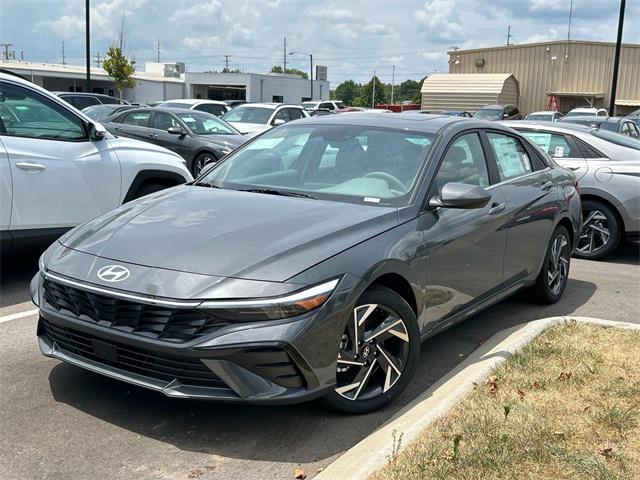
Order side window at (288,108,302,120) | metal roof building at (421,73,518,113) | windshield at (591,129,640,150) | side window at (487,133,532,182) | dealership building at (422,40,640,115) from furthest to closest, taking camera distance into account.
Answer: dealership building at (422,40,640,115), metal roof building at (421,73,518,113), side window at (288,108,302,120), windshield at (591,129,640,150), side window at (487,133,532,182)

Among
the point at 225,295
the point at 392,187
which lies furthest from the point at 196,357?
the point at 392,187

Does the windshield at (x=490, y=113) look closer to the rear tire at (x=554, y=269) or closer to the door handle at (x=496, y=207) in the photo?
the rear tire at (x=554, y=269)

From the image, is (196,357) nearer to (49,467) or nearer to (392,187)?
(49,467)

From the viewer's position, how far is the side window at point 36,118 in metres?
5.97

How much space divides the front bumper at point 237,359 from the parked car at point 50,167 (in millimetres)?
2718

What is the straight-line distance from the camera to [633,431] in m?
3.50

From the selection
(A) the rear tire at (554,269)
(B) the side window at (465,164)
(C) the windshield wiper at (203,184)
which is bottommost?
(A) the rear tire at (554,269)

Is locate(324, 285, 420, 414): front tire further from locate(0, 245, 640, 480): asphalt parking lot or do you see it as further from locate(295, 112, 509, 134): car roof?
locate(295, 112, 509, 134): car roof

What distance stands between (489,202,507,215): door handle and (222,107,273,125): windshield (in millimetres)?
13588

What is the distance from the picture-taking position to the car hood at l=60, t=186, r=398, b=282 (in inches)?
137

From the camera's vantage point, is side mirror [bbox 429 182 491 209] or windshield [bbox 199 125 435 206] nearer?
side mirror [bbox 429 182 491 209]

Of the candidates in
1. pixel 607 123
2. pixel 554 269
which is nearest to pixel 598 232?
pixel 554 269

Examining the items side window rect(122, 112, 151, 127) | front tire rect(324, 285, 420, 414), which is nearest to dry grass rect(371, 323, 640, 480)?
front tire rect(324, 285, 420, 414)

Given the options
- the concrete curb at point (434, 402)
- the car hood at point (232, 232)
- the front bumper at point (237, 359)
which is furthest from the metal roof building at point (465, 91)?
the front bumper at point (237, 359)
